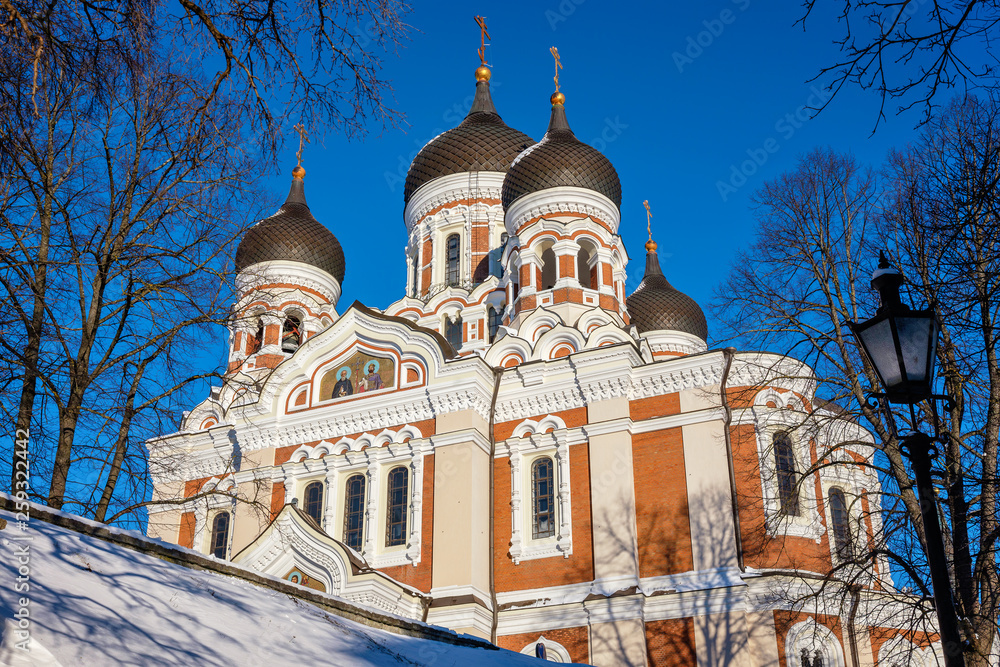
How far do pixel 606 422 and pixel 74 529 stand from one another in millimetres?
11500

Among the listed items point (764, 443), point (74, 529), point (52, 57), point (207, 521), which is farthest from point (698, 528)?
point (52, 57)

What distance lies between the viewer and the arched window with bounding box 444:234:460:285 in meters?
23.3

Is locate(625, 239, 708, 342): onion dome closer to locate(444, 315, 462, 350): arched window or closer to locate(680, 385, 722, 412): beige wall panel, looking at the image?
locate(444, 315, 462, 350): arched window

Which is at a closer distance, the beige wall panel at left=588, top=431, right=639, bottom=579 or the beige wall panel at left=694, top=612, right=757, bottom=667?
the beige wall panel at left=694, top=612, right=757, bottom=667

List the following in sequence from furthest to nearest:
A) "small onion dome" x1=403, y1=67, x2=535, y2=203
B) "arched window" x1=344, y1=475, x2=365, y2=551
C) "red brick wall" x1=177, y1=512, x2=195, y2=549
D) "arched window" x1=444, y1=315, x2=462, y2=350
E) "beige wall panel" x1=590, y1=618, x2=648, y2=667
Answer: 1. "small onion dome" x1=403, y1=67, x2=535, y2=203
2. "arched window" x1=444, y1=315, x2=462, y2=350
3. "red brick wall" x1=177, y1=512, x2=195, y2=549
4. "arched window" x1=344, y1=475, x2=365, y2=551
5. "beige wall panel" x1=590, y1=618, x2=648, y2=667

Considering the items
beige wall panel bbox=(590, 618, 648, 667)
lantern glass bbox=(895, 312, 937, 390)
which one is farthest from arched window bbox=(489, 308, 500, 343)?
lantern glass bbox=(895, 312, 937, 390)

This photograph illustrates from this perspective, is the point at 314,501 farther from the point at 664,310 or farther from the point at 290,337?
the point at 664,310

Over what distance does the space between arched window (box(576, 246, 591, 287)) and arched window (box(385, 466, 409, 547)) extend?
263 inches

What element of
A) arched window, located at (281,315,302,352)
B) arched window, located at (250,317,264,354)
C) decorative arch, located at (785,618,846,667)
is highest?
arched window, located at (281,315,302,352)

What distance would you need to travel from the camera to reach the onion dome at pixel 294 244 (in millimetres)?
22812

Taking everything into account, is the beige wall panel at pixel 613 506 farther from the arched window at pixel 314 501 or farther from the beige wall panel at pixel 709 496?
the arched window at pixel 314 501

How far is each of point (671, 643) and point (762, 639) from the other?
4.52 ft

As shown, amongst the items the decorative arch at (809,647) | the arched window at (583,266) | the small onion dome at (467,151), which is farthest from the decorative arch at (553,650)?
the small onion dome at (467,151)

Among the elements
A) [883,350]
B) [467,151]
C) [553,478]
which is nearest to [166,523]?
[553,478]
